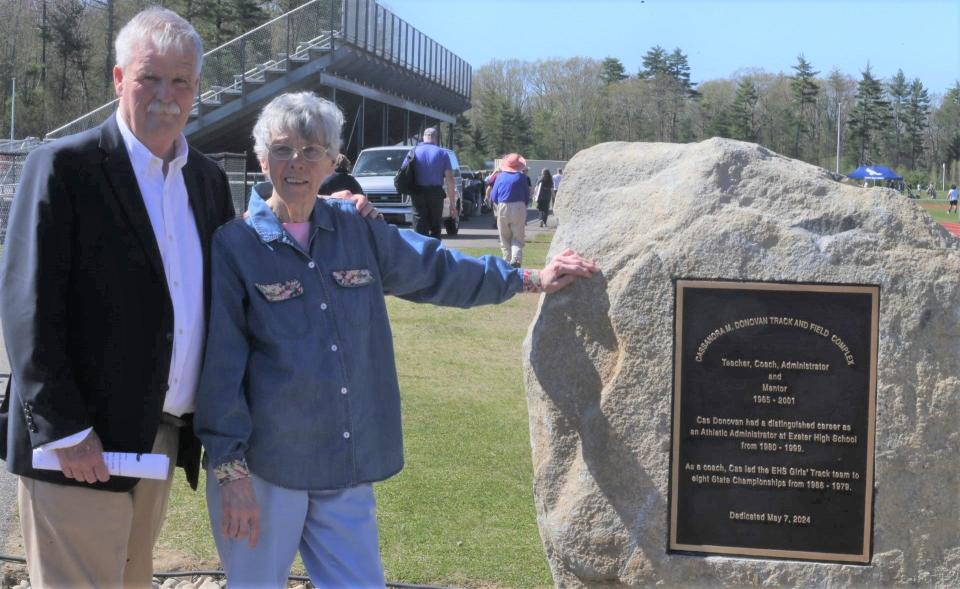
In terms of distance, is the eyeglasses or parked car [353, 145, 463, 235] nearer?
the eyeglasses

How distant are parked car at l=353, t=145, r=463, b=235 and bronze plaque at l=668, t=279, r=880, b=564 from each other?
17.7 m

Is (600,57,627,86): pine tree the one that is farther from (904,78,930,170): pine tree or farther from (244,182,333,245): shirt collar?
(244,182,333,245): shirt collar

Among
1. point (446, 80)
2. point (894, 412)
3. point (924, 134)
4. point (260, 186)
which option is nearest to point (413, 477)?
point (260, 186)

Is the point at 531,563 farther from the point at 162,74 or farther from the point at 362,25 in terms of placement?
the point at 362,25

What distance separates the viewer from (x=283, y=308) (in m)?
2.97

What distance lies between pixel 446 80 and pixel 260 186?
135ft

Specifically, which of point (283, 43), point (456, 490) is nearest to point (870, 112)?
point (283, 43)

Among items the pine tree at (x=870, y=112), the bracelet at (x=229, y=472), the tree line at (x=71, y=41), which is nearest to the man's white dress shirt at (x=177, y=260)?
the bracelet at (x=229, y=472)

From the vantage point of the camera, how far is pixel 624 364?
3.78 metres

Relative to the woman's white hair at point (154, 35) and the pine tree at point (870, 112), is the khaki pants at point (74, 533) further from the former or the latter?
the pine tree at point (870, 112)

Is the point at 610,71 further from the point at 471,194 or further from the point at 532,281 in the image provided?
the point at 532,281

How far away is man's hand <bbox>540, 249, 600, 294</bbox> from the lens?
3742 mm

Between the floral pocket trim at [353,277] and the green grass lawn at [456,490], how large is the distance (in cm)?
190

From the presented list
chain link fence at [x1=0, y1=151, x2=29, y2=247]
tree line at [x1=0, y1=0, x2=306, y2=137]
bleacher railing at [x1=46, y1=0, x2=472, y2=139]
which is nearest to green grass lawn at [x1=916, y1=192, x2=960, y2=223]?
bleacher railing at [x1=46, y1=0, x2=472, y2=139]
